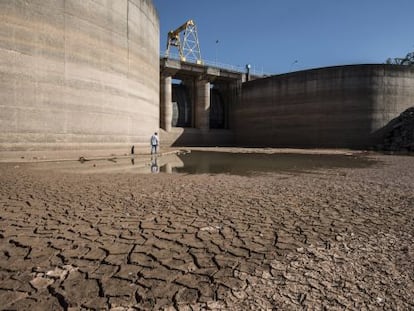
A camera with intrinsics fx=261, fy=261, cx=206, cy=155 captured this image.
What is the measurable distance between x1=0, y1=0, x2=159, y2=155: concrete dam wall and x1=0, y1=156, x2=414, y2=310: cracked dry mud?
756 centimetres

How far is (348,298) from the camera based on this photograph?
6.65ft

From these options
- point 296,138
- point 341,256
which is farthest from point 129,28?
point 296,138

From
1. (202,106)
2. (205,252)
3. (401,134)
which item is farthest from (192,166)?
(401,134)

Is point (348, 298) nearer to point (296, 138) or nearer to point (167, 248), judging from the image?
point (167, 248)

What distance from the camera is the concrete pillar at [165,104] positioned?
28.3 metres

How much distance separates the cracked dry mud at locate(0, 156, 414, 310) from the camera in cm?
204

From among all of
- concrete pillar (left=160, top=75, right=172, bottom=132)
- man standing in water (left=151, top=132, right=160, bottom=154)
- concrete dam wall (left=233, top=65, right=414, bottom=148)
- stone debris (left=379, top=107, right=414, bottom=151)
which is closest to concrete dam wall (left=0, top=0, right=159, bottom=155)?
man standing in water (left=151, top=132, right=160, bottom=154)

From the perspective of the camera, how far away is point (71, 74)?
1255 cm

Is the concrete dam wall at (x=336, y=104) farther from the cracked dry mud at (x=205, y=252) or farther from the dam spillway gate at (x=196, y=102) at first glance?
the cracked dry mud at (x=205, y=252)

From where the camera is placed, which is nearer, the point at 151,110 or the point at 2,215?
the point at 2,215

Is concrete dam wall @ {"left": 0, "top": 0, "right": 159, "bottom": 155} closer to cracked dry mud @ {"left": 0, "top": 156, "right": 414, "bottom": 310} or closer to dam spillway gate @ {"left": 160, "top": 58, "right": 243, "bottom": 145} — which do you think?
cracked dry mud @ {"left": 0, "top": 156, "right": 414, "bottom": 310}

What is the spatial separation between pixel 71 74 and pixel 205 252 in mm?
12721

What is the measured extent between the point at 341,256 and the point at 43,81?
13112 millimetres

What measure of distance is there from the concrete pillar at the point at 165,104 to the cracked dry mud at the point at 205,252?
2358 cm
